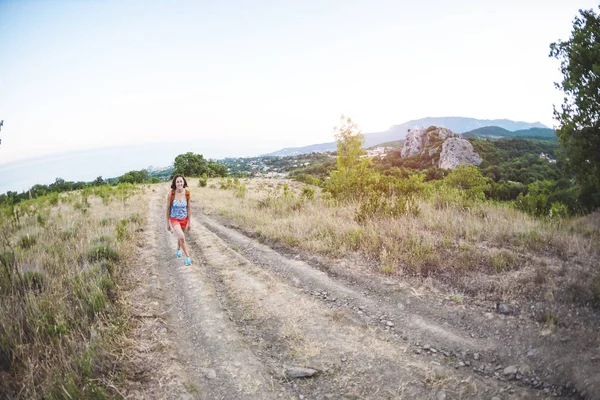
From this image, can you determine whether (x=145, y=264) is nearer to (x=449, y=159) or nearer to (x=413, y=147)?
(x=449, y=159)

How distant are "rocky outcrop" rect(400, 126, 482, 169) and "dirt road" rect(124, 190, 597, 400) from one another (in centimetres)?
6480

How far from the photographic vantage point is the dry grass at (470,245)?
15.3ft

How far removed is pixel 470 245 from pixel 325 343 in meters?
4.21

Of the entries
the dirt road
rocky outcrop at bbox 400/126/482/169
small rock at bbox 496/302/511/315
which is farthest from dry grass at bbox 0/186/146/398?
rocky outcrop at bbox 400/126/482/169

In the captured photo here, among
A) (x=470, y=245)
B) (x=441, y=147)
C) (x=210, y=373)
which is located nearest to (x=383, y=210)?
(x=470, y=245)

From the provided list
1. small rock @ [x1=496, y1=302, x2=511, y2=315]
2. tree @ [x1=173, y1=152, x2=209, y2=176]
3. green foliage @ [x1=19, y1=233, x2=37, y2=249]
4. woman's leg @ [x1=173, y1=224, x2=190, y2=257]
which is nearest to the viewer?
small rock @ [x1=496, y1=302, x2=511, y2=315]

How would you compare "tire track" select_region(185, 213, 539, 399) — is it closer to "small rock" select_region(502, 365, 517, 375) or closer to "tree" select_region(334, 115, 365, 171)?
"small rock" select_region(502, 365, 517, 375)

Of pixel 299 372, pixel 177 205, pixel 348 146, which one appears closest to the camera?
pixel 299 372

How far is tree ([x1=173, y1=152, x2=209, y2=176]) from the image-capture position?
61250 millimetres

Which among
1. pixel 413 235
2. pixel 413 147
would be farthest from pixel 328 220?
pixel 413 147

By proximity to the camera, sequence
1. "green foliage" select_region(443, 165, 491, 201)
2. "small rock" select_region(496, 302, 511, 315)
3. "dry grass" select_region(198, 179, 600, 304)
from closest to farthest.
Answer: "small rock" select_region(496, 302, 511, 315)
"dry grass" select_region(198, 179, 600, 304)
"green foliage" select_region(443, 165, 491, 201)

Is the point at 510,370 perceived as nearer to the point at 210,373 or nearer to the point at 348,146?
the point at 210,373

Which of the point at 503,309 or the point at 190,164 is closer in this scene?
the point at 503,309

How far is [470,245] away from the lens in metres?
6.03
